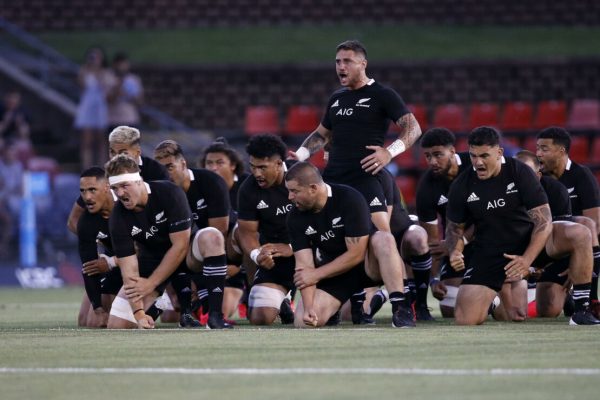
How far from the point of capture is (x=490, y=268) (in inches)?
460

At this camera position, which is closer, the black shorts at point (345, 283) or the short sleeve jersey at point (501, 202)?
the short sleeve jersey at point (501, 202)

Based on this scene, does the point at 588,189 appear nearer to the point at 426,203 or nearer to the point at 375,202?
the point at 426,203

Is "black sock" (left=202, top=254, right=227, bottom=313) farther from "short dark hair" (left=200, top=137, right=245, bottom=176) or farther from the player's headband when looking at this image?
"short dark hair" (left=200, top=137, right=245, bottom=176)

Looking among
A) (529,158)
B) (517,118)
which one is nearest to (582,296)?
(529,158)

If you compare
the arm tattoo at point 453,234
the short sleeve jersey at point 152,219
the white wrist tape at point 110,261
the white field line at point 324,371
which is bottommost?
the white field line at point 324,371

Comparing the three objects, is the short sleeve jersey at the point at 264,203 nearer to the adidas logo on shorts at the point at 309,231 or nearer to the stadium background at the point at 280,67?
the adidas logo on shorts at the point at 309,231

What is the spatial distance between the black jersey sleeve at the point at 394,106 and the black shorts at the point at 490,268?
1355mm

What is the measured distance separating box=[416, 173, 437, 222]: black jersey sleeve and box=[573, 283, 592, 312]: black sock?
2146 millimetres

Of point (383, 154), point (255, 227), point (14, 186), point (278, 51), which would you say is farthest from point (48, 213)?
point (383, 154)

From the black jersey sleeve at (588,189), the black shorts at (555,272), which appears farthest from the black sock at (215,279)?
the black jersey sleeve at (588,189)

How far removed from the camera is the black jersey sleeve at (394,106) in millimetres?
11961

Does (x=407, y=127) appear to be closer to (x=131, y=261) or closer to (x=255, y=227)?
(x=255, y=227)

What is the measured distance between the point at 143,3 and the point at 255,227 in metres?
17.8

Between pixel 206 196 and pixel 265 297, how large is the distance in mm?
1183
